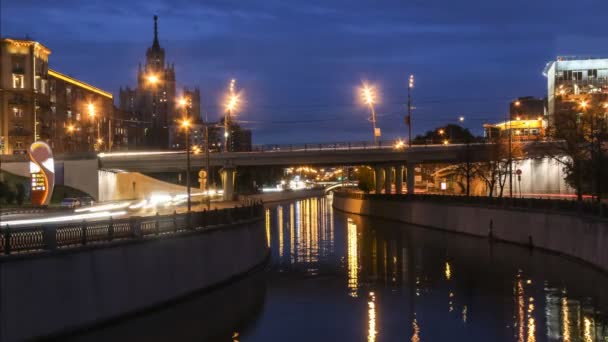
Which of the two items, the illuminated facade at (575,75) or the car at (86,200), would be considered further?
the illuminated facade at (575,75)

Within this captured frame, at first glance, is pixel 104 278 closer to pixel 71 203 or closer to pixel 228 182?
pixel 71 203

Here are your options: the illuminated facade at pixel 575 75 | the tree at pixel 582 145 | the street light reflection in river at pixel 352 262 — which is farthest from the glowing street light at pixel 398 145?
the illuminated facade at pixel 575 75

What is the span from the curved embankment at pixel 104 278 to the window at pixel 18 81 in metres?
90.2

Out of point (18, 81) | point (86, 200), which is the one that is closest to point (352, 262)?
point (86, 200)

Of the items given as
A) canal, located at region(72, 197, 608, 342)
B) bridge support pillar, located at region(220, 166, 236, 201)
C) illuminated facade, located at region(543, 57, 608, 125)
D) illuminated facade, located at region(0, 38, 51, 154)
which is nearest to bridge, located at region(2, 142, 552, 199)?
bridge support pillar, located at region(220, 166, 236, 201)

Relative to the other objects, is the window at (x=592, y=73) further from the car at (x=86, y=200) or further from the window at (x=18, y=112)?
the window at (x=18, y=112)

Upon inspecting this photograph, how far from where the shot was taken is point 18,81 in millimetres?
121750

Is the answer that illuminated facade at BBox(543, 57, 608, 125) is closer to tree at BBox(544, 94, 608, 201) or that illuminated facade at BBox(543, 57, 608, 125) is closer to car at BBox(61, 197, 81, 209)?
tree at BBox(544, 94, 608, 201)

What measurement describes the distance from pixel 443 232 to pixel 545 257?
26.7 m

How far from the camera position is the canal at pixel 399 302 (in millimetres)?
29359

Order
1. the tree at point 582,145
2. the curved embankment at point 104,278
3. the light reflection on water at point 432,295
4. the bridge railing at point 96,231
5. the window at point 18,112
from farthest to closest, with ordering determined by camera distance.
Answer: the window at point 18,112 → the tree at point 582,145 → the light reflection on water at point 432,295 → the bridge railing at point 96,231 → the curved embankment at point 104,278

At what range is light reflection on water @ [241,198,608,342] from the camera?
30.1 m

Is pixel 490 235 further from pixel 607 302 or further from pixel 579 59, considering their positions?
pixel 579 59

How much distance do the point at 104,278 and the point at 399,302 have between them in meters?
14.4
